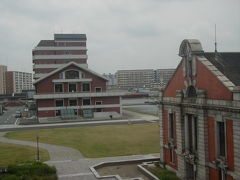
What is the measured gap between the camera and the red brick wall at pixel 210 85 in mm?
19289

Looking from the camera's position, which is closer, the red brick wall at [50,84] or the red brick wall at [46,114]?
the red brick wall at [46,114]

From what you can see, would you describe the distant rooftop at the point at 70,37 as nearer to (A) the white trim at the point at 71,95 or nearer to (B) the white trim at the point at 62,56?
(B) the white trim at the point at 62,56

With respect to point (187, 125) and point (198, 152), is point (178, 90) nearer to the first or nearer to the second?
point (187, 125)

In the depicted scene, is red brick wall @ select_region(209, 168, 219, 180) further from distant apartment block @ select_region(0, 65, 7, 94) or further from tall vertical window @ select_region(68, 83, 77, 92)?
distant apartment block @ select_region(0, 65, 7, 94)

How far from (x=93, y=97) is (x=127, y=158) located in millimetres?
36260

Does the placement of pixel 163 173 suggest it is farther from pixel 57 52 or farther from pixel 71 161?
pixel 57 52

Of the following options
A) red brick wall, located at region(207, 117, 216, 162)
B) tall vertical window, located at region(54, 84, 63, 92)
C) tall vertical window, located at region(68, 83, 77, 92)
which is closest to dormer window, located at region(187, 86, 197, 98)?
red brick wall, located at region(207, 117, 216, 162)

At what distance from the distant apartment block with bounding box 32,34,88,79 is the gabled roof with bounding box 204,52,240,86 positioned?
65666 millimetres

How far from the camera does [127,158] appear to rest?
30.8 metres

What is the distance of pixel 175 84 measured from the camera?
85.5 ft

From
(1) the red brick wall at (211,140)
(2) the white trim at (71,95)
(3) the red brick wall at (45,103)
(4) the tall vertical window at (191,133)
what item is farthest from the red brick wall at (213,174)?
(3) the red brick wall at (45,103)

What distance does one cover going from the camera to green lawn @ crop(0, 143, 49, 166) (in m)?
30.8

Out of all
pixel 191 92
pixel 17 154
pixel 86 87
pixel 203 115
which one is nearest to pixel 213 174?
pixel 203 115

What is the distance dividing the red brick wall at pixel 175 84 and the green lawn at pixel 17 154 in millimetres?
→ 13660
